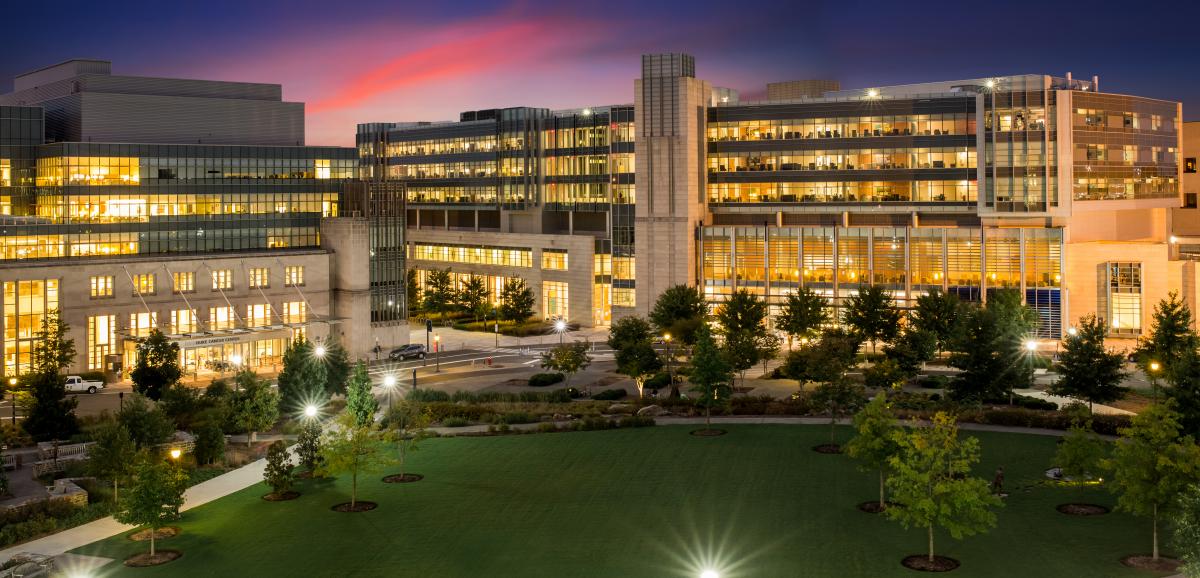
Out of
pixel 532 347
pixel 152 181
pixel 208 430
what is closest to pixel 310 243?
pixel 152 181

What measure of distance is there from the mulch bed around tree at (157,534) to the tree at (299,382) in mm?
22790

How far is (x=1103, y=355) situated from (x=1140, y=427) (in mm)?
28526

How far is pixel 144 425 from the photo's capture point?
5569 cm

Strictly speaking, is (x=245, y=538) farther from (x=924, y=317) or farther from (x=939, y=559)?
(x=924, y=317)

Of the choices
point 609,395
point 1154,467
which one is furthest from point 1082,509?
point 609,395

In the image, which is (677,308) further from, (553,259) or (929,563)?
(929,563)

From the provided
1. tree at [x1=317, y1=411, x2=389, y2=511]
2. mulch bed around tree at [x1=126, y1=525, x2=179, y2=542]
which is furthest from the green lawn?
tree at [x1=317, y1=411, x2=389, y2=511]

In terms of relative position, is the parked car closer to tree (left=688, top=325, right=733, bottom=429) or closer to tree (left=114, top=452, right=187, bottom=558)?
tree (left=688, top=325, right=733, bottom=429)

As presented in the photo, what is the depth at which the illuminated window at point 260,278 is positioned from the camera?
9800cm

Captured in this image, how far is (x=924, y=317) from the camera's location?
88938mm

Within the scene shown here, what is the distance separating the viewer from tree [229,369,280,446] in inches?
2438

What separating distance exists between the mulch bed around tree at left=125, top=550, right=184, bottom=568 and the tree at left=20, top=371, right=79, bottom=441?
22915 millimetres

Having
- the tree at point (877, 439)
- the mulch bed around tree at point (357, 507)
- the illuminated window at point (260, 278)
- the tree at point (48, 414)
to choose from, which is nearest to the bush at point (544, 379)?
the illuminated window at point (260, 278)

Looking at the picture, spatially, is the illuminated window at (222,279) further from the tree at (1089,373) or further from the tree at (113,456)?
the tree at (1089,373)
